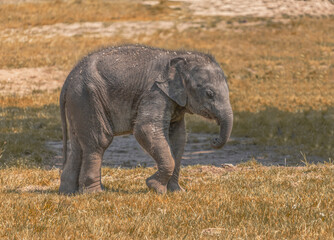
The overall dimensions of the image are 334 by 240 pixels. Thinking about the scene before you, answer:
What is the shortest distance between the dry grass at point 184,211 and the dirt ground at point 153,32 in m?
2.60

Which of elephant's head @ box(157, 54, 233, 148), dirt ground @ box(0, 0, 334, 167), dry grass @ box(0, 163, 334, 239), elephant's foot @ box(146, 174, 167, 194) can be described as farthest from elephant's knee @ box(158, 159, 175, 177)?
dirt ground @ box(0, 0, 334, 167)

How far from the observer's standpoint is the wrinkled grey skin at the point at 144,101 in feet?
23.4

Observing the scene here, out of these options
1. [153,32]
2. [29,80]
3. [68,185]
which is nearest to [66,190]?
[68,185]

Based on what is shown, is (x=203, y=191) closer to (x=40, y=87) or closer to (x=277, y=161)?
(x=277, y=161)

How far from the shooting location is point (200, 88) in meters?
7.23

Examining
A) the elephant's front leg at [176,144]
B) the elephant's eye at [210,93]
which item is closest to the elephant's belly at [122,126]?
the elephant's front leg at [176,144]

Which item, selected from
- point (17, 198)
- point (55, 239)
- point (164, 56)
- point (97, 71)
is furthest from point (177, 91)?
point (55, 239)

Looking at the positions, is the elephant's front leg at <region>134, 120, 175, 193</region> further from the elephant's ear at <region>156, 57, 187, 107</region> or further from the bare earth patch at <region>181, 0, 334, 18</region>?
the bare earth patch at <region>181, 0, 334, 18</region>

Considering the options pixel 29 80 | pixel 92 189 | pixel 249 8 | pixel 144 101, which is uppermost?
pixel 144 101

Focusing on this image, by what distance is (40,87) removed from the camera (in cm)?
2134

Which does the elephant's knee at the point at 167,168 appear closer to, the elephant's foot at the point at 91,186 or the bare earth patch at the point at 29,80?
the elephant's foot at the point at 91,186

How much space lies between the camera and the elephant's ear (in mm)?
7203

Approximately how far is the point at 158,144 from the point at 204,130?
344 inches

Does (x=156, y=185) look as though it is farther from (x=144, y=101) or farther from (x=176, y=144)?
(x=144, y=101)
